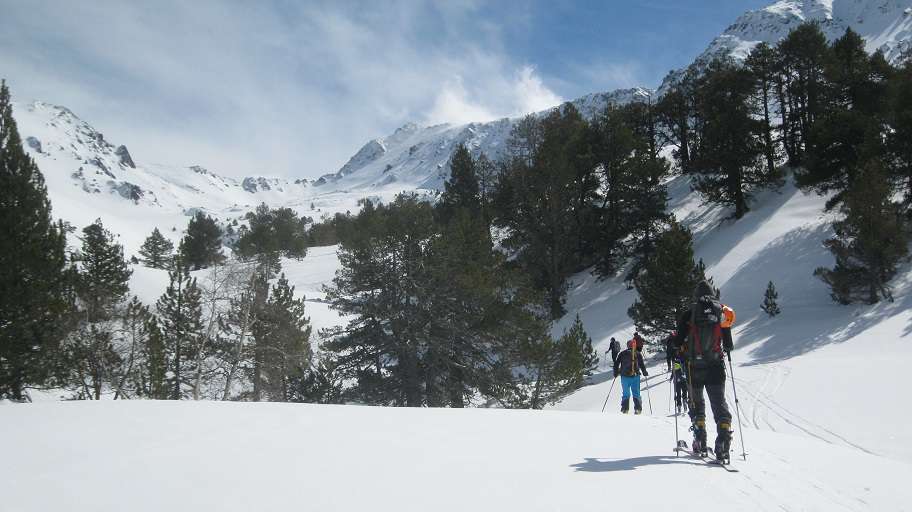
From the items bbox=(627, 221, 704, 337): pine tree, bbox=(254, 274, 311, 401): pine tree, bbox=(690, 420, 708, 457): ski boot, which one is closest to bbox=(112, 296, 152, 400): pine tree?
bbox=(254, 274, 311, 401): pine tree

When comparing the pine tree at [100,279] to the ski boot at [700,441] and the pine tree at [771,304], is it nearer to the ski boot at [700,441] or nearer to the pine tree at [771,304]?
the ski boot at [700,441]

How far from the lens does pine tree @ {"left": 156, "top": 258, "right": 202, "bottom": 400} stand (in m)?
21.1

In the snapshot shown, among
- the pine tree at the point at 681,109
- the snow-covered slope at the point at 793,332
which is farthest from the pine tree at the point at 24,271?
the pine tree at the point at 681,109

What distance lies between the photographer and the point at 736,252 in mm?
28781

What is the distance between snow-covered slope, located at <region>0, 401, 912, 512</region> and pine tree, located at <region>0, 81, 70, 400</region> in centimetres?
941

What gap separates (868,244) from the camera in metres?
19.5

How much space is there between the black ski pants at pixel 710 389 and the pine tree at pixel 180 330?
20.6 metres

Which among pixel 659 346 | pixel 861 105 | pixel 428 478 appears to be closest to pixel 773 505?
pixel 428 478

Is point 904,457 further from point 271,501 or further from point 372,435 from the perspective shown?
point 271,501

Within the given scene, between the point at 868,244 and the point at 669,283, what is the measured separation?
7533mm

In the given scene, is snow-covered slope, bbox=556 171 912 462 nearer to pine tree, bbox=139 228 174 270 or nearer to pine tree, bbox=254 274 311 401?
pine tree, bbox=254 274 311 401

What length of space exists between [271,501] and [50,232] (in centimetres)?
1645

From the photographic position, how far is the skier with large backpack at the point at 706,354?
5844 millimetres

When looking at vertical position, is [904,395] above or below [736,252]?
below
